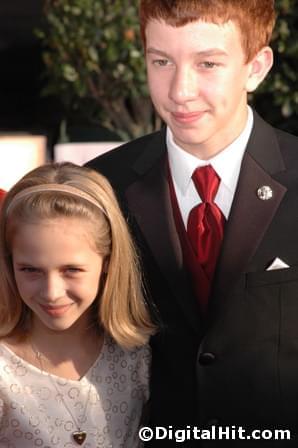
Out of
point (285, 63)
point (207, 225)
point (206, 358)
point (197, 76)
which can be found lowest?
point (206, 358)

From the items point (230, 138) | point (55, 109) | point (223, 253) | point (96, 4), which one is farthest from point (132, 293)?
point (55, 109)

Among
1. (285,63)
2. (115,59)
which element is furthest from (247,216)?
(115,59)

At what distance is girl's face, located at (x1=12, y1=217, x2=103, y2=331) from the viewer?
8.75 ft

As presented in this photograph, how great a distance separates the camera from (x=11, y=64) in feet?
34.0

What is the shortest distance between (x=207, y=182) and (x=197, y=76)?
29 centimetres

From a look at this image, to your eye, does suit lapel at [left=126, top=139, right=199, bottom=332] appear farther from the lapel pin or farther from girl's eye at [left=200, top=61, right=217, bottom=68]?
girl's eye at [left=200, top=61, right=217, bottom=68]

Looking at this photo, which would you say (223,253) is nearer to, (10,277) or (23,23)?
(10,277)

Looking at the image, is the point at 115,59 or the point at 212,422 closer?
the point at 212,422

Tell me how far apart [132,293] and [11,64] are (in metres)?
7.82

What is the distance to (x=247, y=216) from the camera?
9.17 feet

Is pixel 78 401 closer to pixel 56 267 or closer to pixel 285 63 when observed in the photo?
pixel 56 267

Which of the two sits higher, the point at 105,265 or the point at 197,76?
the point at 197,76

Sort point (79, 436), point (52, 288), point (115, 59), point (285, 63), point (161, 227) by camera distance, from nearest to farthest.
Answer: point (52, 288) → point (79, 436) → point (161, 227) → point (285, 63) → point (115, 59)

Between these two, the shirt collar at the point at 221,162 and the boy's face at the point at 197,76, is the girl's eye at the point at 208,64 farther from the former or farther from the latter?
the shirt collar at the point at 221,162
